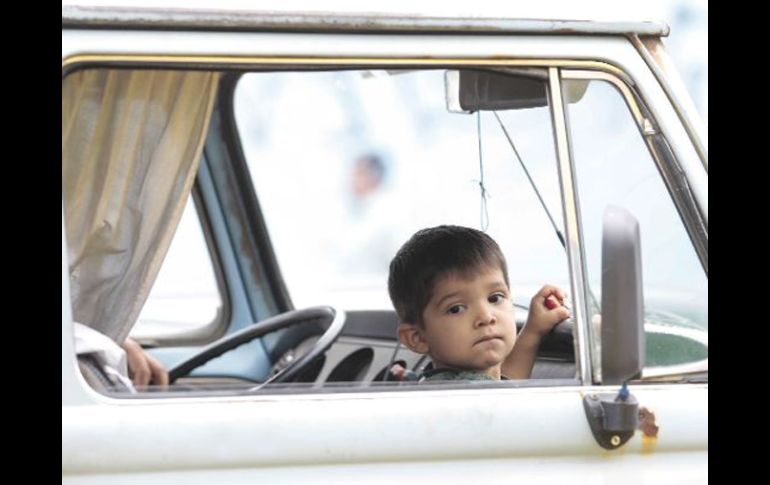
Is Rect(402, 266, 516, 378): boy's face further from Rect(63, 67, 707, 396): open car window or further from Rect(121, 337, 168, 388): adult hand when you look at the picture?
Rect(121, 337, 168, 388): adult hand

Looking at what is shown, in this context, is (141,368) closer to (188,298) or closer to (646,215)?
(646,215)

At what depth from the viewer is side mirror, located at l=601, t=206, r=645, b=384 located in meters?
2.08

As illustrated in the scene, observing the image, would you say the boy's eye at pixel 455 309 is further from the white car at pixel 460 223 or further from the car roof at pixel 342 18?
the car roof at pixel 342 18

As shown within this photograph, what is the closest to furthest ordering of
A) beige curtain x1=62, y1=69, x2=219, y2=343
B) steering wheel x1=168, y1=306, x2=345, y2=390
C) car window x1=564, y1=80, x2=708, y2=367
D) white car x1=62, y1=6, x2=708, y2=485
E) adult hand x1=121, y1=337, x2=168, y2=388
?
white car x1=62, y1=6, x2=708, y2=485 → car window x1=564, y1=80, x2=708, y2=367 → beige curtain x1=62, y1=69, x2=219, y2=343 → adult hand x1=121, y1=337, x2=168, y2=388 → steering wheel x1=168, y1=306, x2=345, y2=390

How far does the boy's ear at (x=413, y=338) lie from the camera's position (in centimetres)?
284

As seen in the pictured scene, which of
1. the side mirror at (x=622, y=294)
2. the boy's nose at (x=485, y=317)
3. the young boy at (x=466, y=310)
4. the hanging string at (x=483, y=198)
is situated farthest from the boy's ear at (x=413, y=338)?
the side mirror at (x=622, y=294)

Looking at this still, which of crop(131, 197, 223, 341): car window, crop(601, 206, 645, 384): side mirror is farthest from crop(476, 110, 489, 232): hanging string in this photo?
crop(131, 197, 223, 341): car window

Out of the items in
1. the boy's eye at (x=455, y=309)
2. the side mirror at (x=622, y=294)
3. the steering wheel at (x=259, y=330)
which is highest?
the steering wheel at (x=259, y=330)

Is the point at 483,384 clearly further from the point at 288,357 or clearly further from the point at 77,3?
the point at 288,357

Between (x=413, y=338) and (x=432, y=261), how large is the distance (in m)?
0.17

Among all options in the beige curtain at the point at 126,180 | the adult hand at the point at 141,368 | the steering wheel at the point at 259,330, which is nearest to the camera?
the beige curtain at the point at 126,180

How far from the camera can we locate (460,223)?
298 centimetres

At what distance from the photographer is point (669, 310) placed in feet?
7.68
